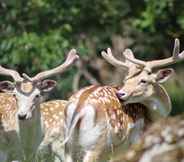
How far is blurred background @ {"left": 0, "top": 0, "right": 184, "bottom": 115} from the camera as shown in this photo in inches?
620

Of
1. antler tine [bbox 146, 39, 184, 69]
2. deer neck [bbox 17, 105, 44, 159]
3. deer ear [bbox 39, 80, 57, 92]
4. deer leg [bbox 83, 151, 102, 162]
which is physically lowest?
deer leg [bbox 83, 151, 102, 162]

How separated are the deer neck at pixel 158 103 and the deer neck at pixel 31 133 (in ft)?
3.76

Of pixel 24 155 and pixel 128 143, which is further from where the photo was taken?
pixel 24 155

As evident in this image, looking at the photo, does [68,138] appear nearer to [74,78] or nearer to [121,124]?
[121,124]

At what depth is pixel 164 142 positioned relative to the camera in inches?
156

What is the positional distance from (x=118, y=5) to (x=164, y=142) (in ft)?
46.9

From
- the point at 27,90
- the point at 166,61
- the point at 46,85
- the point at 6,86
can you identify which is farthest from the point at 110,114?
the point at 6,86

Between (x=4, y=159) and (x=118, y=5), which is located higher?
(x=118, y=5)

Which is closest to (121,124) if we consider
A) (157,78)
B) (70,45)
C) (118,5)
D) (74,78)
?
(157,78)

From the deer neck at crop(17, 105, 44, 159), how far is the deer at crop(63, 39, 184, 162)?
854mm

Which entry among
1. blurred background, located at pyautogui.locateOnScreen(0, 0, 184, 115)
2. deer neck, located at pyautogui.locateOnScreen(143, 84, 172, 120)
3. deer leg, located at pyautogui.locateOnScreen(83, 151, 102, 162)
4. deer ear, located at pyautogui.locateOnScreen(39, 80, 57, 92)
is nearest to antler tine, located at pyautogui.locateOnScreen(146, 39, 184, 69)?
deer neck, located at pyautogui.locateOnScreen(143, 84, 172, 120)

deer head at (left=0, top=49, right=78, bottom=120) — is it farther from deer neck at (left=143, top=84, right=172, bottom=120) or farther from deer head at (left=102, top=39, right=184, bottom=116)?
deer neck at (left=143, top=84, right=172, bottom=120)

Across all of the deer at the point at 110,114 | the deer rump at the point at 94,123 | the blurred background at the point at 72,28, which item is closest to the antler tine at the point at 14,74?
the deer at the point at 110,114

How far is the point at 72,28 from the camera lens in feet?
56.9
